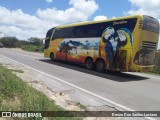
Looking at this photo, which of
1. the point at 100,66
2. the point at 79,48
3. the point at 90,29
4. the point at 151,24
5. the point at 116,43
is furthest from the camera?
the point at 79,48

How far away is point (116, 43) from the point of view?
52.0 feet

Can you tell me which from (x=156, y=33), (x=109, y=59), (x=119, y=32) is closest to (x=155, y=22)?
(x=156, y=33)

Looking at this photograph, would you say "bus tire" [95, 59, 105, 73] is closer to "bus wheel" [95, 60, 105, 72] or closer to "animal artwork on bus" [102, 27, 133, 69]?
"bus wheel" [95, 60, 105, 72]

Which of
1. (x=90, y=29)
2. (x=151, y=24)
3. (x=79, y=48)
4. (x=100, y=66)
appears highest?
(x=151, y=24)

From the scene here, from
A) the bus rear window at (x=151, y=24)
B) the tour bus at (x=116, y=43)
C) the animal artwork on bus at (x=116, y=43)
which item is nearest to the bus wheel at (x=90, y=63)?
the tour bus at (x=116, y=43)

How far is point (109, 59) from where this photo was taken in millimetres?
16578

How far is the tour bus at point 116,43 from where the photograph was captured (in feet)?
48.6

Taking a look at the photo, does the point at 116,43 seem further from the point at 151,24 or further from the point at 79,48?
the point at 79,48

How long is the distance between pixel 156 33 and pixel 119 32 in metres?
2.03

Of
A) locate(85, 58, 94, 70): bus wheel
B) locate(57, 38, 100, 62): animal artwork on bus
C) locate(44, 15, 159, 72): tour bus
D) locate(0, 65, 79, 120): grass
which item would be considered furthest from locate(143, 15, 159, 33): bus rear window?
locate(0, 65, 79, 120): grass

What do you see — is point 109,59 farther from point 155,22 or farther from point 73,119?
point 73,119

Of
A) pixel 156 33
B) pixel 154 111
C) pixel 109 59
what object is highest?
pixel 156 33

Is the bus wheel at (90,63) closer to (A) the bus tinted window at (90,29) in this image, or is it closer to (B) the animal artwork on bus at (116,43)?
(A) the bus tinted window at (90,29)

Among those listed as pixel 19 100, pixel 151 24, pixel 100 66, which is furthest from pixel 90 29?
pixel 19 100
